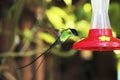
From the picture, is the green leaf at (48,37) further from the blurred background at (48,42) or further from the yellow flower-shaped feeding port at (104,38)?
the yellow flower-shaped feeding port at (104,38)

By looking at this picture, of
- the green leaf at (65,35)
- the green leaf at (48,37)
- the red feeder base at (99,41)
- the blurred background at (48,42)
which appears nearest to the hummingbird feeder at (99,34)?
the red feeder base at (99,41)

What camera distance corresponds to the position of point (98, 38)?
42.8 inches

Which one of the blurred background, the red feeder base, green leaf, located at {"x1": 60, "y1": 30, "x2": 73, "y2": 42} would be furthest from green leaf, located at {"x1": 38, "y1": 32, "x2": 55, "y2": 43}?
the red feeder base

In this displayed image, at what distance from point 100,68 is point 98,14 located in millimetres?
784

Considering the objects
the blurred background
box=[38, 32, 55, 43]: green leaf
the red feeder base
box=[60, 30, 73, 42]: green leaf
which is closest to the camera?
the red feeder base

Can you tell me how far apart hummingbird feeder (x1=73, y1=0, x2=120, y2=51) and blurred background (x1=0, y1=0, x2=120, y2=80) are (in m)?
0.23

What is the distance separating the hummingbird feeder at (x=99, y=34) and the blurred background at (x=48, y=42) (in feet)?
0.77

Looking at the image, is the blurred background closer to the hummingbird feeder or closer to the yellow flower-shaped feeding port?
the hummingbird feeder

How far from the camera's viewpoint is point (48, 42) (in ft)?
5.69

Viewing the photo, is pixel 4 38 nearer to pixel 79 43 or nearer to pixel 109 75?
pixel 109 75

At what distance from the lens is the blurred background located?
157cm

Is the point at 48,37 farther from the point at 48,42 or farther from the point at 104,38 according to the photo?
the point at 104,38

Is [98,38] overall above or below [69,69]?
above

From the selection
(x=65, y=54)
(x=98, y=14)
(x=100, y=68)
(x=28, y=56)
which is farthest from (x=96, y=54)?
(x=98, y=14)
